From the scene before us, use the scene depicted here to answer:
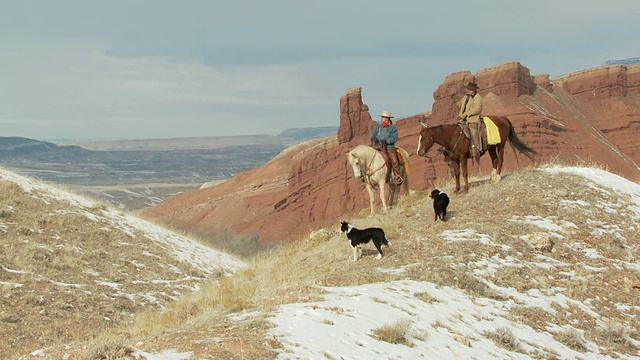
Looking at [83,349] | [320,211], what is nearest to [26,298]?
[83,349]

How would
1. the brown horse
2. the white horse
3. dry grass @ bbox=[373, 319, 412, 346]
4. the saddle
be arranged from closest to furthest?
dry grass @ bbox=[373, 319, 412, 346]
the white horse
the brown horse
the saddle

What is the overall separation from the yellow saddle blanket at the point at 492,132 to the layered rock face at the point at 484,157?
6126cm

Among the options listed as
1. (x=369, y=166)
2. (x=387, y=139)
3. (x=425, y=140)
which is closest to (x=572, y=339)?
(x=425, y=140)

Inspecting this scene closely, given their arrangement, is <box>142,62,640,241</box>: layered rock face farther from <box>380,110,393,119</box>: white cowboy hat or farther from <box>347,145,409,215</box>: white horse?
<box>347,145,409,215</box>: white horse

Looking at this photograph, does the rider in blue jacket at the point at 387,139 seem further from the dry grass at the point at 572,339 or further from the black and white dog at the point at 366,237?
the dry grass at the point at 572,339

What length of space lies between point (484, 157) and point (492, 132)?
63.7 metres

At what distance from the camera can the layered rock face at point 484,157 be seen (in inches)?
3339

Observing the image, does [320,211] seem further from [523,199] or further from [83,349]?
[83,349]

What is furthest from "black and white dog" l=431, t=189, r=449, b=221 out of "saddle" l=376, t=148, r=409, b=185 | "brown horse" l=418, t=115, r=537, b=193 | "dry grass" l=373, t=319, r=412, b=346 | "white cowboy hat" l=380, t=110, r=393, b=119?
"dry grass" l=373, t=319, r=412, b=346

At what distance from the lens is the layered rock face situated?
278 ft

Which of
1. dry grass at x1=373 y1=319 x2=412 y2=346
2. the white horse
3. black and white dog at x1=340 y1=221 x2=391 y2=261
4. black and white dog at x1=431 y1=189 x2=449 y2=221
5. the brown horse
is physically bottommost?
dry grass at x1=373 y1=319 x2=412 y2=346

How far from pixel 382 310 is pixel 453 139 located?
397 inches

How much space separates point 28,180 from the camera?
27328mm

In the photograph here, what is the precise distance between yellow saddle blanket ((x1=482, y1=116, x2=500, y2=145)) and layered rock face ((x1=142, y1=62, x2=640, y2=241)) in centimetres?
6126
